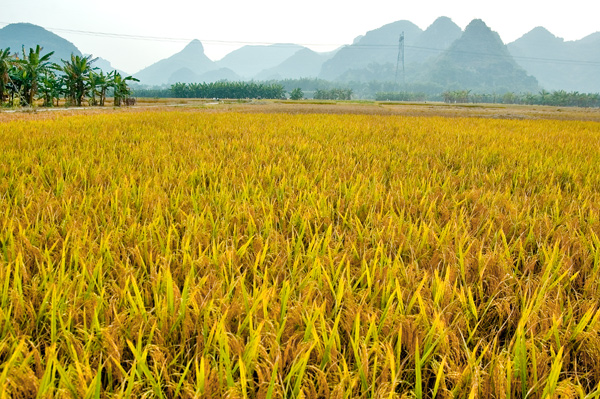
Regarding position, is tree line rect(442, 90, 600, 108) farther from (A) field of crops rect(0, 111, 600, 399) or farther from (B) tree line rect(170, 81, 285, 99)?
(A) field of crops rect(0, 111, 600, 399)

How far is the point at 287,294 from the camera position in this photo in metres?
0.93

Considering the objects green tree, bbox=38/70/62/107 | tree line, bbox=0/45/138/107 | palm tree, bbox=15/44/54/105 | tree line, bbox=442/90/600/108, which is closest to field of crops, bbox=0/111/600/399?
palm tree, bbox=15/44/54/105

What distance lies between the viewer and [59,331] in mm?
871

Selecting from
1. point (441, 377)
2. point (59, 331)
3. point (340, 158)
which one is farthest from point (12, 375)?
point (340, 158)

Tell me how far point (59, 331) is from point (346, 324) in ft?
2.31

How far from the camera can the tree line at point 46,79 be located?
19.0 meters

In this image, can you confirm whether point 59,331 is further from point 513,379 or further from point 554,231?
point 554,231

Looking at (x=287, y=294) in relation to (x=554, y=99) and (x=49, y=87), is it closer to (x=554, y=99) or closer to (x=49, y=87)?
(x=49, y=87)

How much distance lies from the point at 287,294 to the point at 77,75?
27.3m

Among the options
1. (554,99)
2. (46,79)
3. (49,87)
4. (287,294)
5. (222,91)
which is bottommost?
(287,294)

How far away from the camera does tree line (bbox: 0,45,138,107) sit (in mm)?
18984

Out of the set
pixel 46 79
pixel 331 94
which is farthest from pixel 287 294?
pixel 331 94

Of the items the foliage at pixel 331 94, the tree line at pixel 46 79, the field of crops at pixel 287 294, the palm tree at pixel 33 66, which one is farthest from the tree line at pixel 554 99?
the field of crops at pixel 287 294

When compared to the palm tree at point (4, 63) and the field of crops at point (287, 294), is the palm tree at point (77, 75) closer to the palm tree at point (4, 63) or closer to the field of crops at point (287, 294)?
the palm tree at point (4, 63)
